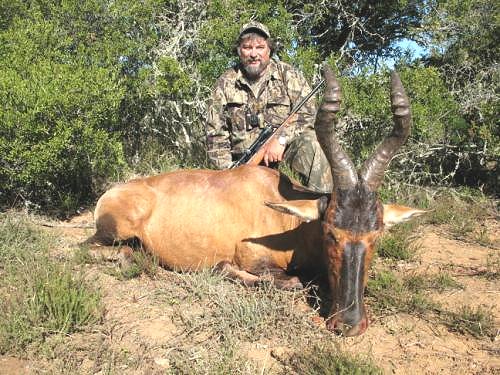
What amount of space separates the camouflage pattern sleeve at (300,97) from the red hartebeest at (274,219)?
1844 millimetres

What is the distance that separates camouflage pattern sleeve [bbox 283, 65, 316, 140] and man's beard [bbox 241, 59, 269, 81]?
34 cm

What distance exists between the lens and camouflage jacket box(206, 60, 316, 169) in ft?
23.5

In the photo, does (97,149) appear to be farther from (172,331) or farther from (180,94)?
(172,331)

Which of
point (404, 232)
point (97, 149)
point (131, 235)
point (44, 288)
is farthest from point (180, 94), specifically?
point (44, 288)

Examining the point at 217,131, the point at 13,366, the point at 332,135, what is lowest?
the point at 13,366

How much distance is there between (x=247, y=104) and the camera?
7254mm

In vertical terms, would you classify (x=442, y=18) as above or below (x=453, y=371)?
above

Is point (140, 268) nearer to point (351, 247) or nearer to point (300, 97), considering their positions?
point (351, 247)

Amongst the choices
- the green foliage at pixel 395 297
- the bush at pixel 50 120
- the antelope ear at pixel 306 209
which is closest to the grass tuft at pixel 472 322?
the green foliage at pixel 395 297

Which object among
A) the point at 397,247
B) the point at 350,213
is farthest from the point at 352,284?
the point at 397,247

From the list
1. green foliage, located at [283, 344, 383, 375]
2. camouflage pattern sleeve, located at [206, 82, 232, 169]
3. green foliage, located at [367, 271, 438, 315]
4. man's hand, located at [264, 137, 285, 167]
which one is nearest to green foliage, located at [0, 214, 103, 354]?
green foliage, located at [283, 344, 383, 375]

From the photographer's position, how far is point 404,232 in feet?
19.9

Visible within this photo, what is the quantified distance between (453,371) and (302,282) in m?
1.65

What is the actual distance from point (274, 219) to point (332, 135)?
1.15m
